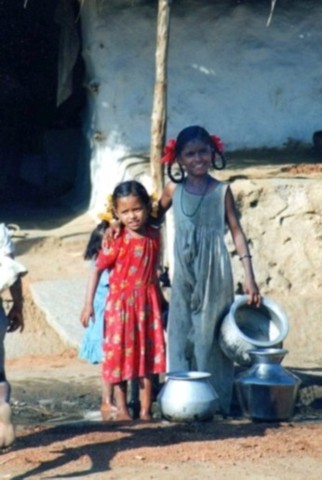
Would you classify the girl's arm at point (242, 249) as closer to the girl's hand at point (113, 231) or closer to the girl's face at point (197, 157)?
the girl's face at point (197, 157)

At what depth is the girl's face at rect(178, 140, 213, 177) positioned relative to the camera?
816cm

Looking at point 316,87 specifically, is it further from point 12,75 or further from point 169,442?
point 169,442

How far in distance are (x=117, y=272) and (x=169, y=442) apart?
1.35 metres

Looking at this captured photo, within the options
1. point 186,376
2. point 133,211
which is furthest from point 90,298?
point 186,376

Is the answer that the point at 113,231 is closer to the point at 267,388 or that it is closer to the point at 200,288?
the point at 200,288

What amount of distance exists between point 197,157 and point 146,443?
176cm

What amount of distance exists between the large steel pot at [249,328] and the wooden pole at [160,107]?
2.34 m

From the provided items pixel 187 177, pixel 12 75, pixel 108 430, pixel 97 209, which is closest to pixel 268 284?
pixel 97 209

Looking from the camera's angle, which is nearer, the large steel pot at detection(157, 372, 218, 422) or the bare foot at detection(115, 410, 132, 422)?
the large steel pot at detection(157, 372, 218, 422)

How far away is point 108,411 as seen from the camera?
838cm

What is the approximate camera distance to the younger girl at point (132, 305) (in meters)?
8.19

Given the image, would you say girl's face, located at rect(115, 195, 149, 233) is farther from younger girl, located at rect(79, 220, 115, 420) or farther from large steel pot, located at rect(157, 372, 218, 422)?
A: large steel pot, located at rect(157, 372, 218, 422)

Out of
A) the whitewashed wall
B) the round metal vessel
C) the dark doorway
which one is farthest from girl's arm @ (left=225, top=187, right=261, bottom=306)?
the dark doorway

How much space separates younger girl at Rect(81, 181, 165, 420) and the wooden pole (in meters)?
2.43
